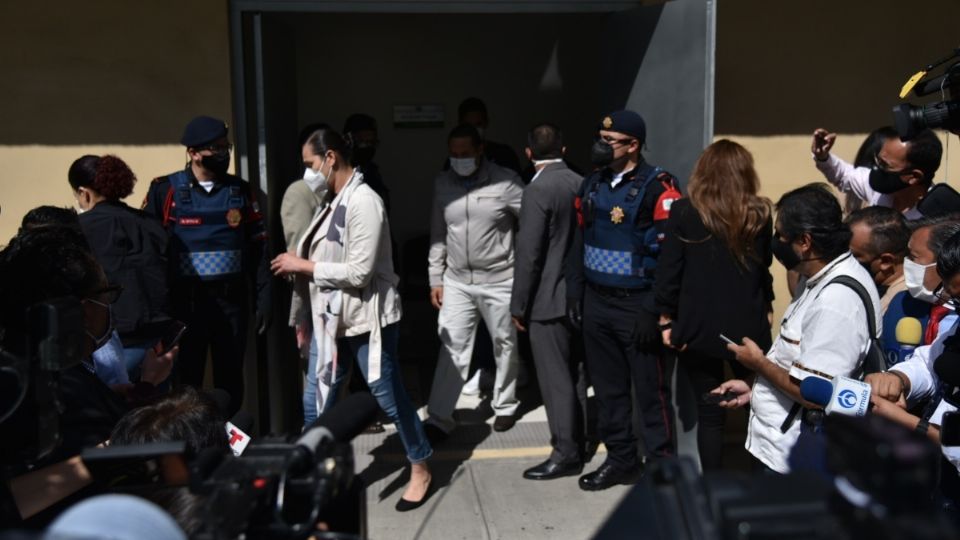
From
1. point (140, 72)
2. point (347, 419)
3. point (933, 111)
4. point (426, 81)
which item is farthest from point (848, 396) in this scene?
point (426, 81)

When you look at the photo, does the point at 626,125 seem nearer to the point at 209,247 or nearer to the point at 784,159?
the point at 784,159

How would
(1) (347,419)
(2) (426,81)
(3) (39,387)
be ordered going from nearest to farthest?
(1) (347,419) → (3) (39,387) → (2) (426,81)

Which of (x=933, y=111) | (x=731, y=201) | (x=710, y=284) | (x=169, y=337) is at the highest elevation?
(x=933, y=111)

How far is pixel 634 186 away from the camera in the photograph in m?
4.23

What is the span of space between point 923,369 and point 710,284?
1117 mm

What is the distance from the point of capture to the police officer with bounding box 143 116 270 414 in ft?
14.8

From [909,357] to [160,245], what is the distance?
318 cm

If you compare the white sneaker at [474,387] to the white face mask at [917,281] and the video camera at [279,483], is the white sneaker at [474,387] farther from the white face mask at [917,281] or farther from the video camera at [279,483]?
the video camera at [279,483]

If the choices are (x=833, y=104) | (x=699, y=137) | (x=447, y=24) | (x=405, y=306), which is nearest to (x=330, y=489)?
(x=699, y=137)

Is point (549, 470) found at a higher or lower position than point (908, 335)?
lower

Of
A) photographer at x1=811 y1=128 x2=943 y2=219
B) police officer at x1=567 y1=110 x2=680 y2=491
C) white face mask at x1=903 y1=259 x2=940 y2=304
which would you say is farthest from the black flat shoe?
photographer at x1=811 y1=128 x2=943 y2=219

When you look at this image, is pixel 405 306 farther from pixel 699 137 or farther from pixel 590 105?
pixel 699 137

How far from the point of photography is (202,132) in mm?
4414

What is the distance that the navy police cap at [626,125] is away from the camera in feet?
14.0
